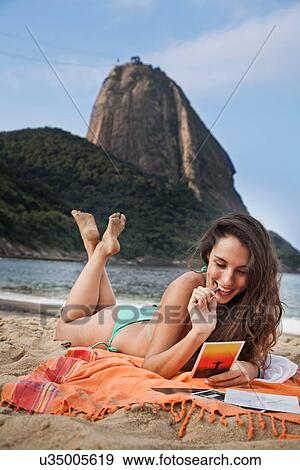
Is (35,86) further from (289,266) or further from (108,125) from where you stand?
(289,266)

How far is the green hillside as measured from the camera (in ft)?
99.5

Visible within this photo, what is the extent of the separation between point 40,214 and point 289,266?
1553cm

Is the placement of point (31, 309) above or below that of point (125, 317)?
below

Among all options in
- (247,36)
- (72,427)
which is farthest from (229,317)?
(247,36)

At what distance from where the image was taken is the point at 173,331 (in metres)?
2.44

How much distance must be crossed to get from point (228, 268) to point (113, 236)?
1140mm

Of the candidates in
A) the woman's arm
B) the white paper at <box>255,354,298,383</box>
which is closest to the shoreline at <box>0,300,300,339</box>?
the white paper at <box>255,354,298,383</box>

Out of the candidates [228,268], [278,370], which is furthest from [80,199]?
[228,268]

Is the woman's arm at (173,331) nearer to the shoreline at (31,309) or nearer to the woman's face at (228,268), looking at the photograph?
the woman's face at (228,268)

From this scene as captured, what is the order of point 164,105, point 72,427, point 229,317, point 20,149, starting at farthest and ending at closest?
point 164,105 → point 20,149 → point 229,317 → point 72,427

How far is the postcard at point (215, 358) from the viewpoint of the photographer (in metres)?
2.25

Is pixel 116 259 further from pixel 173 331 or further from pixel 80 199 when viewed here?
pixel 173 331

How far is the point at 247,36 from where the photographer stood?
155 ft

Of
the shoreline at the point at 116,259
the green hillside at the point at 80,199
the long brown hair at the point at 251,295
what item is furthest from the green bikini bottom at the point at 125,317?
the green hillside at the point at 80,199
